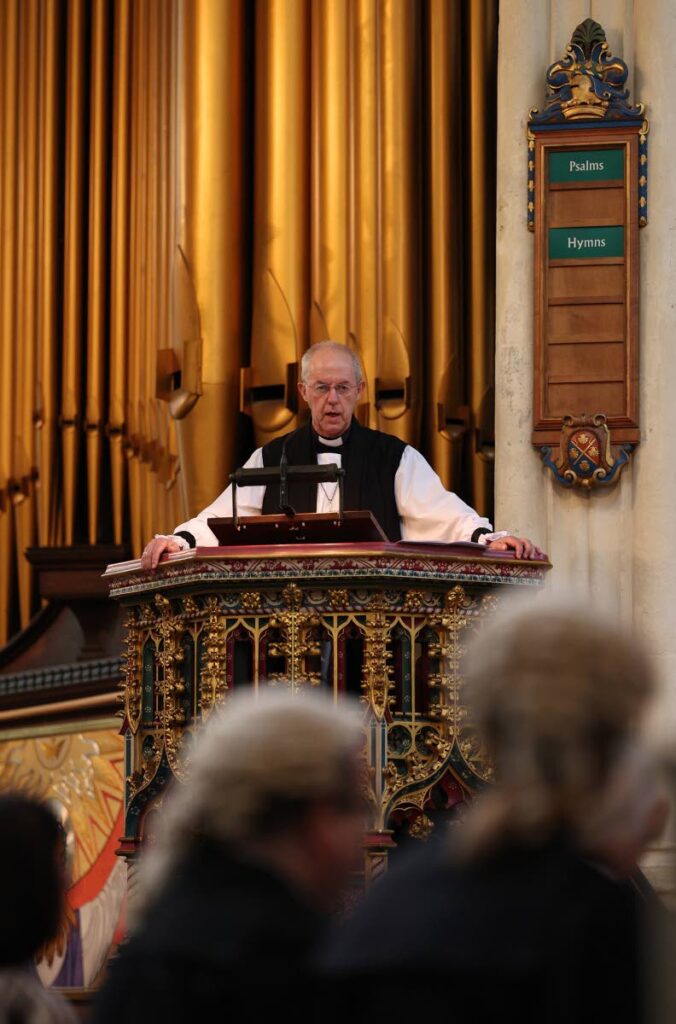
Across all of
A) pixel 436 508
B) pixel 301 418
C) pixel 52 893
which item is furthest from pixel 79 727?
pixel 52 893

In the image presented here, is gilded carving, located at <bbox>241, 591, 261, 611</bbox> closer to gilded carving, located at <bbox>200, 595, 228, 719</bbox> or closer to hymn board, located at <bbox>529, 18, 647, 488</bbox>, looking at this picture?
gilded carving, located at <bbox>200, 595, 228, 719</bbox>

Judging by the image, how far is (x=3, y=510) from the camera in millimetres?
8523

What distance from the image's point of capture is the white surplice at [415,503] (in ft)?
19.2

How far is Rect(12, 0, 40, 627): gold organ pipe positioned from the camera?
27.8ft

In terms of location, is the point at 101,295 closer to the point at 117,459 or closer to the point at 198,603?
the point at 117,459

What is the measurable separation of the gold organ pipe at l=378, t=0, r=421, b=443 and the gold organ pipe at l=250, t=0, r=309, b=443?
1.11 feet

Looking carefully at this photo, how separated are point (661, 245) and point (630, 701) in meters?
4.77

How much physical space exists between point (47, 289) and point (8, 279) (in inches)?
8.6

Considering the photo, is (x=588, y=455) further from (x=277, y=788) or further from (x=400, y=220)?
(x=277, y=788)

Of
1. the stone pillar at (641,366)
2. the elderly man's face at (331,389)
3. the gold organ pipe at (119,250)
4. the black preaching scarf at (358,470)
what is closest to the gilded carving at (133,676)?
the black preaching scarf at (358,470)

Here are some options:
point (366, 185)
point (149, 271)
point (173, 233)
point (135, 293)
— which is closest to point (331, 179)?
point (366, 185)

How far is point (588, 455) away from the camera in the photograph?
6.50 meters

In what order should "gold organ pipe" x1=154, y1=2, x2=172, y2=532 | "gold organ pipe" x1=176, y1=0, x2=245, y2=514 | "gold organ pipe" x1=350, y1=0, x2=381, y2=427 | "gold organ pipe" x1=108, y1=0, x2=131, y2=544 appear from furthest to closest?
1. "gold organ pipe" x1=108, y1=0, x2=131, y2=544
2. "gold organ pipe" x1=154, y1=2, x2=172, y2=532
3. "gold organ pipe" x1=176, y1=0, x2=245, y2=514
4. "gold organ pipe" x1=350, y1=0, x2=381, y2=427

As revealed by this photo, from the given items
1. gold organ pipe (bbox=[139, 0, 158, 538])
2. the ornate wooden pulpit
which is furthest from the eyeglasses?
gold organ pipe (bbox=[139, 0, 158, 538])
